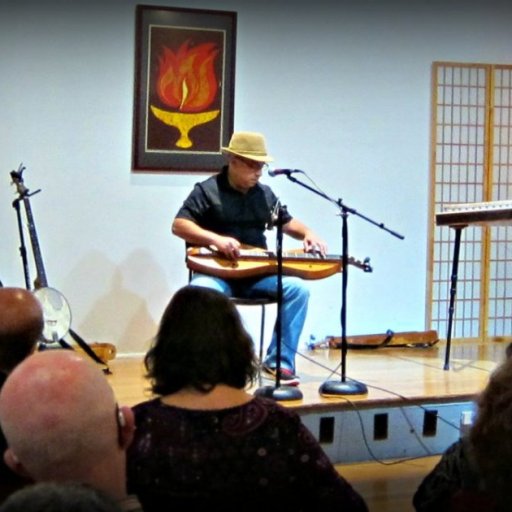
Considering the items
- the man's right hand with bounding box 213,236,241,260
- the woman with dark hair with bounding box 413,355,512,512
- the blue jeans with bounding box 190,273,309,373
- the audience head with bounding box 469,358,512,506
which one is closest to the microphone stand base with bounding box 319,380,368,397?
the blue jeans with bounding box 190,273,309,373

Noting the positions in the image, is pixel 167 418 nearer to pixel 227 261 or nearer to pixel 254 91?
pixel 227 261

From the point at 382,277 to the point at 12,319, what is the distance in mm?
3658

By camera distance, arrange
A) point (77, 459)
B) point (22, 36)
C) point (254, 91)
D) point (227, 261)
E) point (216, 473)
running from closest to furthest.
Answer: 1. point (77, 459)
2. point (216, 473)
3. point (227, 261)
4. point (22, 36)
5. point (254, 91)

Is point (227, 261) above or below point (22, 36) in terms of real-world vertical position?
below

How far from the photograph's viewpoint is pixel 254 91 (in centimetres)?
518

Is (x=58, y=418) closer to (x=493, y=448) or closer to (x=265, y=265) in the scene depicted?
(x=493, y=448)

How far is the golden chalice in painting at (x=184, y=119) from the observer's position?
16.5ft

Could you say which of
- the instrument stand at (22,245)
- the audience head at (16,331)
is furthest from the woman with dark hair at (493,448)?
the instrument stand at (22,245)

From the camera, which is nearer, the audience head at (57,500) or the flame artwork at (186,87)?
the audience head at (57,500)

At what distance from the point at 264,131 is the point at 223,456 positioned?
3.58 meters

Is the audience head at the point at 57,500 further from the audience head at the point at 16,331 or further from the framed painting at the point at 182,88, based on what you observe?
the framed painting at the point at 182,88

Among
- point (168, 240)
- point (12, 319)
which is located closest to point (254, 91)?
point (168, 240)

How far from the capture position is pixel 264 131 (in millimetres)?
5207

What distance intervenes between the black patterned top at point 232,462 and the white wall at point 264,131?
317 centimetres
